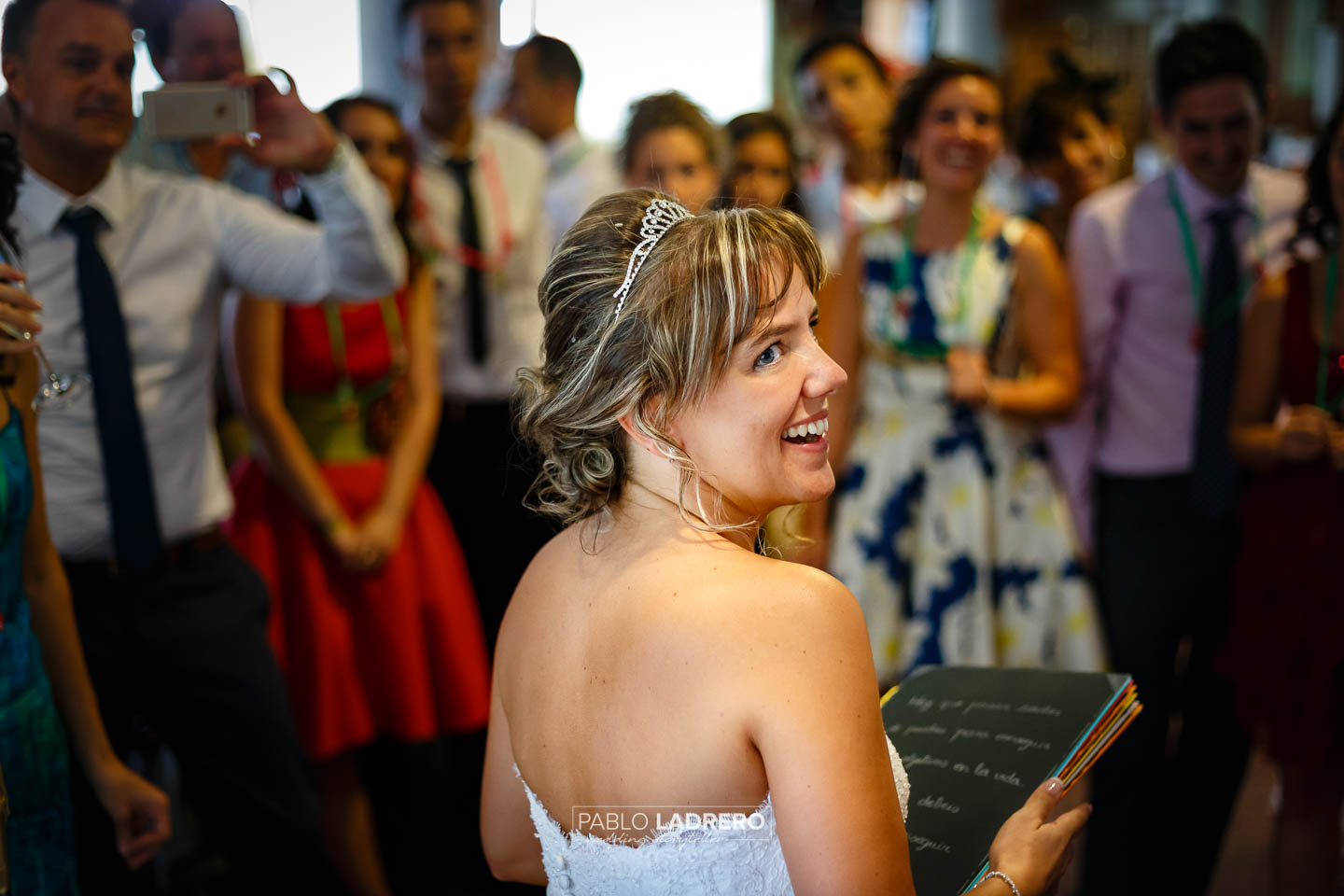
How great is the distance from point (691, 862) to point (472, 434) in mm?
2073

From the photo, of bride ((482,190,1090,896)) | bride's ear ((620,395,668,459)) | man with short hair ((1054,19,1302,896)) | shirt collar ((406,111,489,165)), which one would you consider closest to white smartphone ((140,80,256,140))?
bride ((482,190,1090,896))

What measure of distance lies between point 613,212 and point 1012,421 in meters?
1.60

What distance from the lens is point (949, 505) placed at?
8.52ft

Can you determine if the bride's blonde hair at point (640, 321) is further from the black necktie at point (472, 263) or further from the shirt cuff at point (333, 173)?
the black necktie at point (472, 263)

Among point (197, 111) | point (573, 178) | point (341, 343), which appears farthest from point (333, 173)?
point (573, 178)

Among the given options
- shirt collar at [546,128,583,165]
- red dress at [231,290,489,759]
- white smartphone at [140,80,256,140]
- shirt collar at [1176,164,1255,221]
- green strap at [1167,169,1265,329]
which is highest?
shirt collar at [546,128,583,165]

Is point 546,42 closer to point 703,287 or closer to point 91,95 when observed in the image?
point 91,95

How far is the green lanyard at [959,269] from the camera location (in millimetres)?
2602

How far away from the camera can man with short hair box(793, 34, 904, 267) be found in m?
3.65

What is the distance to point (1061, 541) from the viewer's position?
2.57 m

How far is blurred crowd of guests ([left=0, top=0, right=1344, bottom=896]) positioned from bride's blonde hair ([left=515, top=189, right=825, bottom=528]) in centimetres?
36

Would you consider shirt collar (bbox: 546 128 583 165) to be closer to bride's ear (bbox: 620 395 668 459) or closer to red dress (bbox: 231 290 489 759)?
red dress (bbox: 231 290 489 759)

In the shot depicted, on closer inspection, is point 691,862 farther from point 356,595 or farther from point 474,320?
point 474,320

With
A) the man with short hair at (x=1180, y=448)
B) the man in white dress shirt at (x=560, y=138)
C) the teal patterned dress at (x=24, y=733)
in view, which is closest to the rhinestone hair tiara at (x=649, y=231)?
the teal patterned dress at (x=24, y=733)
